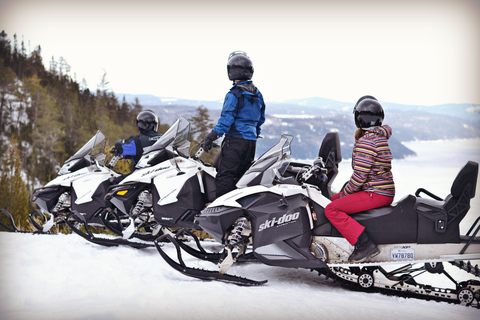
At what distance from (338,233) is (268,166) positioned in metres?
0.90

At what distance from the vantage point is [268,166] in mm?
4207

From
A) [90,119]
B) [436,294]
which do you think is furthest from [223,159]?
[90,119]

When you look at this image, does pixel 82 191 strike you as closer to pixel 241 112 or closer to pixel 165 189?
pixel 165 189

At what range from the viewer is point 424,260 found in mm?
3689

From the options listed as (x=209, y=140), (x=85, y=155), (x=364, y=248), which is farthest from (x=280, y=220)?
(x=85, y=155)

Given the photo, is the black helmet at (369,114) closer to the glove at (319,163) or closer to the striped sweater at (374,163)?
the striped sweater at (374,163)

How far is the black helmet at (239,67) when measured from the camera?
4875 millimetres

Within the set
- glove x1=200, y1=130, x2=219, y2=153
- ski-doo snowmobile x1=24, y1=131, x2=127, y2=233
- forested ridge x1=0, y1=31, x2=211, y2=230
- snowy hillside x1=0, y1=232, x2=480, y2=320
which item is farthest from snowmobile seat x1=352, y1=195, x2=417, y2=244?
forested ridge x1=0, y1=31, x2=211, y2=230

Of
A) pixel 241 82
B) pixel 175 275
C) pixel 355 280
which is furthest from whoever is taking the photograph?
pixel 241 82

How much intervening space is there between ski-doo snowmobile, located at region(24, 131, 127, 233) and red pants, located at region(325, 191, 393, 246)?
3.58 meters

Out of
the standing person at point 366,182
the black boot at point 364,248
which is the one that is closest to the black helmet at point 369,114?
the standing person at point 366,182

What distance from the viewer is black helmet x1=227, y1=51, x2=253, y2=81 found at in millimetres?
4875

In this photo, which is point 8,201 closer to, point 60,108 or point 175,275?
point 60,108

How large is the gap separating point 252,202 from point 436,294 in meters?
1.74
